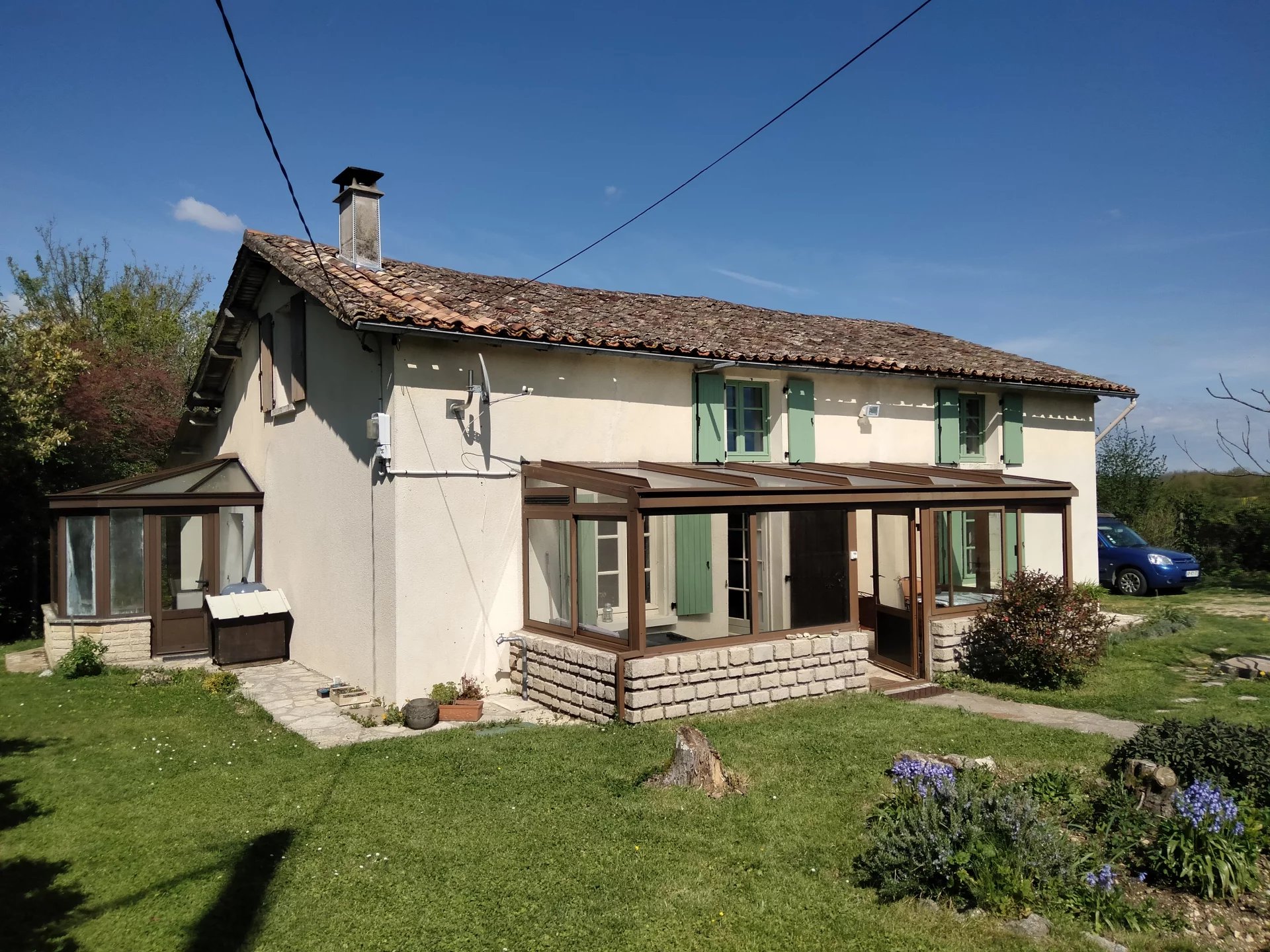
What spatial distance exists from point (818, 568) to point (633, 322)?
481cm

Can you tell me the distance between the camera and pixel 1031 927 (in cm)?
419

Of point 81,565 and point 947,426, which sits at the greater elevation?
point 947,426

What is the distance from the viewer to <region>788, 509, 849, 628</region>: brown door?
9867 millimetres

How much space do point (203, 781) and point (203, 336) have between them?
26060mm

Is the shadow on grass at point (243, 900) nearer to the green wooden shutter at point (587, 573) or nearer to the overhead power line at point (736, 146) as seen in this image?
the green wooden shutter at point (587, 573)

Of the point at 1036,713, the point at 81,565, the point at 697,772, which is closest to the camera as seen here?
the point at 697,772

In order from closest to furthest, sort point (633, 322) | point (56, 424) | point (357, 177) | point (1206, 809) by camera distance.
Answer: point (1206, 809)
point (357, 177)
point (633, 322)
point (56, 424)

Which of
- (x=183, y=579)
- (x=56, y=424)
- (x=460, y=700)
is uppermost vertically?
(x=56, y=424)

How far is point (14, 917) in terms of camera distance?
15.6 ft

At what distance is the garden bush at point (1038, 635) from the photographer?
10141mm

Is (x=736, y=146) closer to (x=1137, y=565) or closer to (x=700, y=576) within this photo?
(x=700, y=576)

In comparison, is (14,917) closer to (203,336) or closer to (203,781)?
(203,781)

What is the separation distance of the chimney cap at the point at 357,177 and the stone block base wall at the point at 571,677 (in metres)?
6.75

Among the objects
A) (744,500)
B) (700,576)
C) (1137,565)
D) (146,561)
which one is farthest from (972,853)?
(1137,565)
